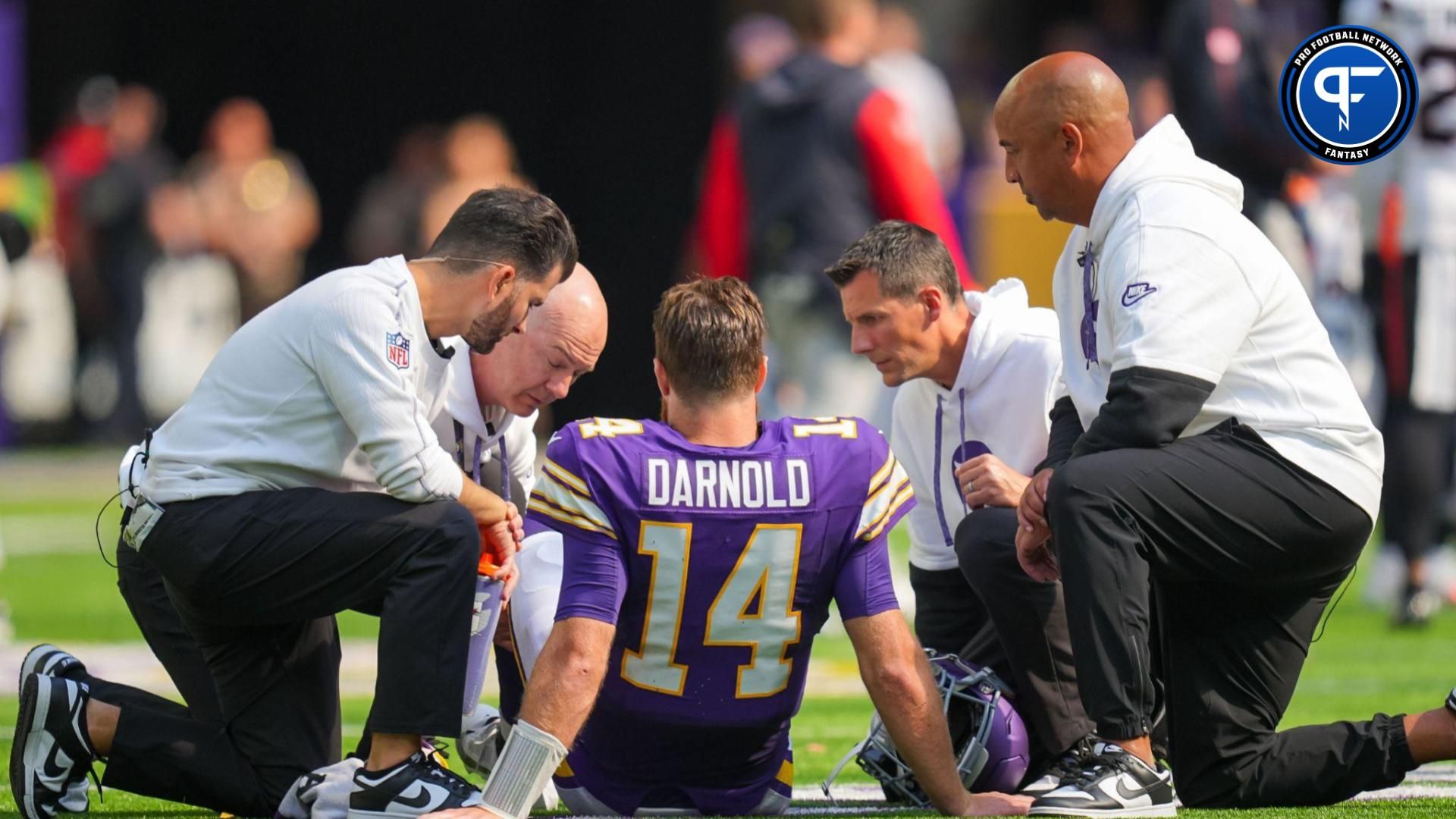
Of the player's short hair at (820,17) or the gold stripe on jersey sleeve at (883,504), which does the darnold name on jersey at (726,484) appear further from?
the player's short hair at (820,17)

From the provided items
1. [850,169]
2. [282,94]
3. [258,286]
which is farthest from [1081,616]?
[282,94]

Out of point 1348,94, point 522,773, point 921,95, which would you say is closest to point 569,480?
point 522,773

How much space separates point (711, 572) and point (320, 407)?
0.97m

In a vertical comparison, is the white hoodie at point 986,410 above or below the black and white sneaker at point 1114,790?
above

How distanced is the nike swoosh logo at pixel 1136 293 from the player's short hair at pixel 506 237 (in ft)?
4.30

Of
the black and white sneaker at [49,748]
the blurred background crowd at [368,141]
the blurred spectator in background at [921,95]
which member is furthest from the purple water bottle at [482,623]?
the blurred spectator in background at [921,95]

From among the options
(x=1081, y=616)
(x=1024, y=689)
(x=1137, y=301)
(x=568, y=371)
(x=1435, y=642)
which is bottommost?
(x=1435, y=642)

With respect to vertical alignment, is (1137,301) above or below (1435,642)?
above

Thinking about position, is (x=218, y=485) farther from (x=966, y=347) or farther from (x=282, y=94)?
(x=282, y=94)

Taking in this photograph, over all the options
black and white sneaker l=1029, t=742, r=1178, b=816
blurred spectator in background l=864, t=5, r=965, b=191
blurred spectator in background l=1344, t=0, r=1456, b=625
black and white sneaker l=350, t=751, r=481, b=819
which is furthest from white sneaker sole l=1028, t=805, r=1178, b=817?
blurred spectator in background l=864, t=5, r=965, b=191

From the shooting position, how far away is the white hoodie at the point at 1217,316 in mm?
4238

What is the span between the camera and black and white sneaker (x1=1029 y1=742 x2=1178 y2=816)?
4207 mm

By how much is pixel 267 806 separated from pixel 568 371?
1.39 m

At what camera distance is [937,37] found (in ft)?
65.1
